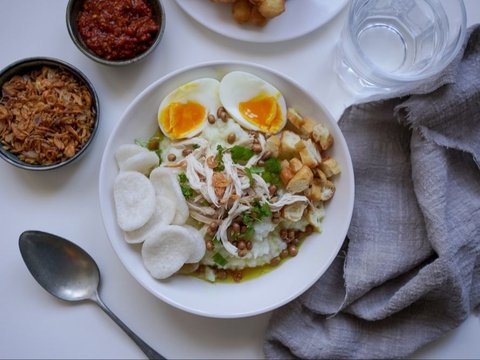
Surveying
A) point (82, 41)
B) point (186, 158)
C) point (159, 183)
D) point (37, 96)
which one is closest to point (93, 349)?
point (159, 183)

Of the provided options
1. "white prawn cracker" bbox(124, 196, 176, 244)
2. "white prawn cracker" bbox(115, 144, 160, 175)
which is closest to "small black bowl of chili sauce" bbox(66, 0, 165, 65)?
"white prawn cracker" bbox(115, 144, 160, 175)

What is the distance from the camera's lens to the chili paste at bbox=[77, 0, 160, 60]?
215 cm

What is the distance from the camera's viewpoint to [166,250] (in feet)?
6.74

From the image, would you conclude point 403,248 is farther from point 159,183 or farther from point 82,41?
point 82,41

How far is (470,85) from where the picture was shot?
2078mm

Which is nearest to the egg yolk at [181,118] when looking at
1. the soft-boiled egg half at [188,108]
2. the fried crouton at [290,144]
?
the soft-boiled egg half at [188,108]

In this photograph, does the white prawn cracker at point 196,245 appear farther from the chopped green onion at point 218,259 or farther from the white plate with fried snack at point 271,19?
the white plate with fried snack at point 271,19

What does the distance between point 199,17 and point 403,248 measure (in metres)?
1.44

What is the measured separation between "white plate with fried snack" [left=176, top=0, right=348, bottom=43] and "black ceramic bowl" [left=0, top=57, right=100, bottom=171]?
0.59m

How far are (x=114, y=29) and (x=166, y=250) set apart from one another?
3.35 ft

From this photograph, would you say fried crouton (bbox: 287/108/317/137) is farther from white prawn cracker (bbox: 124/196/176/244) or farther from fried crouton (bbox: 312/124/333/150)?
white prawn cracker (bbox: 124/196/176/244)

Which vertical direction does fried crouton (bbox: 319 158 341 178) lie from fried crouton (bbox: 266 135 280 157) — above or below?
below

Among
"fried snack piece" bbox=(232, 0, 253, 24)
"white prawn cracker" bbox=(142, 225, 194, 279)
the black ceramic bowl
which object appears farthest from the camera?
"fried snack piece" bbox=(232, 0, 253, 24)

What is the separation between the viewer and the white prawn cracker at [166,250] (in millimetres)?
2004
